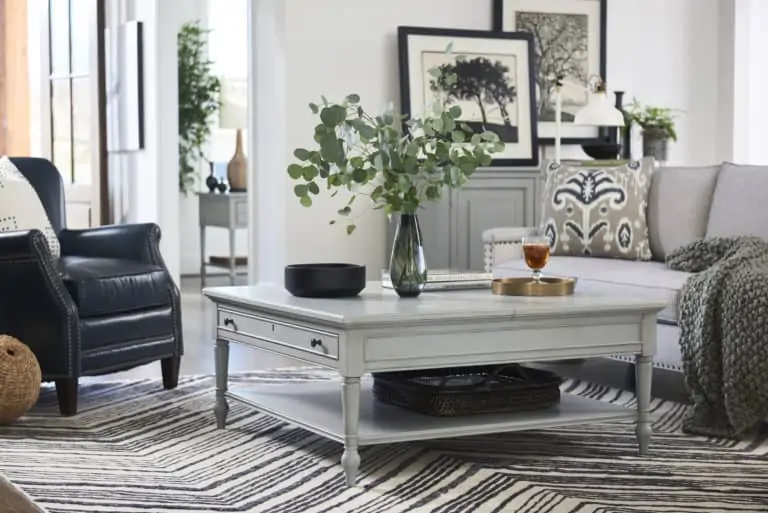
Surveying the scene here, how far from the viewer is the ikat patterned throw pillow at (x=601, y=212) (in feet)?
15.7

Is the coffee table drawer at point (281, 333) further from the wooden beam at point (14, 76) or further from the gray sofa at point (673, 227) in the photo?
the wooden beam at point (14, 76)

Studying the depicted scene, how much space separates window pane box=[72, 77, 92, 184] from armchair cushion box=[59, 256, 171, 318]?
9.06 ft

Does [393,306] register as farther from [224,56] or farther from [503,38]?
[224,56]

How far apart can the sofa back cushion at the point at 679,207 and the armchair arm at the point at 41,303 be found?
2.25 meters

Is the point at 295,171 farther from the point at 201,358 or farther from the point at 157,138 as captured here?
the point at 157,138

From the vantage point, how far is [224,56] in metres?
9.45

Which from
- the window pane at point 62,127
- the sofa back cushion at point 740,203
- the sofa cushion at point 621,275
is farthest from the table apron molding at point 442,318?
the window pane at point 62,127

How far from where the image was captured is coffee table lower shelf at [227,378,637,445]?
10.0ft

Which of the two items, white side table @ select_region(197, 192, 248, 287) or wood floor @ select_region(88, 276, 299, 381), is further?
white side table @ select_region(197, 192, 248, 287)

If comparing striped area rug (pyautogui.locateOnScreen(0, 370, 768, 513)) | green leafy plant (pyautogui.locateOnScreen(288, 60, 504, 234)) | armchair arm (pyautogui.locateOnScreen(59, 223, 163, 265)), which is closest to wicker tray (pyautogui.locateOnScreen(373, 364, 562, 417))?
striped area rug (pyautogui.locateOnScreen(0, 370, 768, 513))

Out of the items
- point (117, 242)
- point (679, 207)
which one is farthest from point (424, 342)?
point (679, 207)

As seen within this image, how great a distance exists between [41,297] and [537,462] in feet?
5.50

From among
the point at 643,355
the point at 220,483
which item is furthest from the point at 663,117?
the point at 220,483

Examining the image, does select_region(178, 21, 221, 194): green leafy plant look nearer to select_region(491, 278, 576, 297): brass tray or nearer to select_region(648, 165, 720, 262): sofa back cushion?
select_region(648, 165, 720, 262): sofa back cushion
